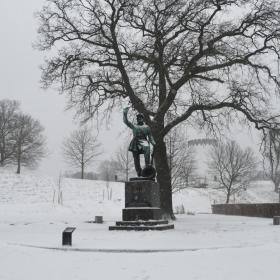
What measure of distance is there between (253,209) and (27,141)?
34.8 meters

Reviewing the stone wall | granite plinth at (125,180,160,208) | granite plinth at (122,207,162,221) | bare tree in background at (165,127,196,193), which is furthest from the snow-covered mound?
granite plinth at (122,207,162,221)

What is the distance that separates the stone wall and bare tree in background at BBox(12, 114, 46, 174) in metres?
27.1

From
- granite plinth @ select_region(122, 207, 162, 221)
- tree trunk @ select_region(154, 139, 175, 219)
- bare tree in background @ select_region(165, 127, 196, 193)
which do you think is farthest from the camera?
bare tree in background @ select_region(165, 127, 196, 193)

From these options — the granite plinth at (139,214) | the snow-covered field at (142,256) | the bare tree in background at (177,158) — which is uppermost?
the bare tree in background at (177,158)

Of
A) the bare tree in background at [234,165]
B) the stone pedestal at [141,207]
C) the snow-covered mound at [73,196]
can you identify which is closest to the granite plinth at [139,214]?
the stone pedestal at [141,207]

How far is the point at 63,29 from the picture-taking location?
2647cm

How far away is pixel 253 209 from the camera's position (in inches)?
1480

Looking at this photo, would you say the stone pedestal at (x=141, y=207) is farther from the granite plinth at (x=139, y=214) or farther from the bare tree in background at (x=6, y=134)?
the bare tree in background at (x=6, y=134)

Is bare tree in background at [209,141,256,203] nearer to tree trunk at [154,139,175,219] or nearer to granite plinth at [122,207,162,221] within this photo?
tree trunk at [154,139,175,219]

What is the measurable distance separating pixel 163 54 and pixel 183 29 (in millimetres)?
1598

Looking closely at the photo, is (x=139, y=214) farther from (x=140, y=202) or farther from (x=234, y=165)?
(x=234, y=165)

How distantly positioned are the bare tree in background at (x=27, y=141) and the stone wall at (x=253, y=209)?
2708 centimetres

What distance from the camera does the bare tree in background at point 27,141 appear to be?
6203cm

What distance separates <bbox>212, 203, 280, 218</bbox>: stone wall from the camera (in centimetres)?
3347
